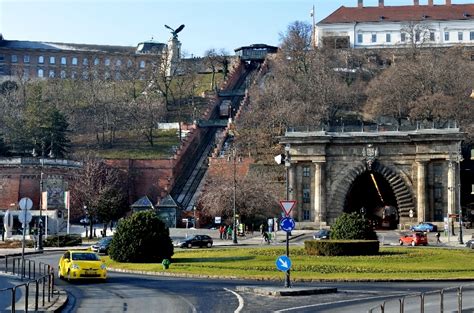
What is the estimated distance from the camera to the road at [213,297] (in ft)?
94.3

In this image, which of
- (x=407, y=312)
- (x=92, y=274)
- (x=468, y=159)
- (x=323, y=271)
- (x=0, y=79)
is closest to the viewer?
(x=407, y=312)

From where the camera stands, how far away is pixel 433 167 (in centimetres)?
9412

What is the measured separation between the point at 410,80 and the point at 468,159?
2190cm

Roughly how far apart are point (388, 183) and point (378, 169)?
2.25 meters

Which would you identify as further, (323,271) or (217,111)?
(217,111)

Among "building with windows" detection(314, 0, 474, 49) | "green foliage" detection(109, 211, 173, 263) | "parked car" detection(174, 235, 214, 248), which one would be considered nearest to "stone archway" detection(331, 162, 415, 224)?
"parked car" detection(174, 235, 214, 248)

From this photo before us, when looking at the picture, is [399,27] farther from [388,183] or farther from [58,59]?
[58,59]

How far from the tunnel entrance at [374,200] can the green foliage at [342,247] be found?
45.4 meters

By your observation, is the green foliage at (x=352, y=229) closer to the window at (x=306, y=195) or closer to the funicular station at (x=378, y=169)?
the funicular station at (x=378, y=169)

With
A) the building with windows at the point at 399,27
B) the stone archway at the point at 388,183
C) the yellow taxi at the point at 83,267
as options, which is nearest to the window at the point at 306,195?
the stone archway at the point at 388,183

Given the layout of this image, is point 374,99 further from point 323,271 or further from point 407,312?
point 407,312

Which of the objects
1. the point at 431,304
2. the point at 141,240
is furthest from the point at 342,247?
the point at 431,304

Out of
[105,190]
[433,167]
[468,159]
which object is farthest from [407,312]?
[468,159]

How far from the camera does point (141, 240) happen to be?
161 feet
